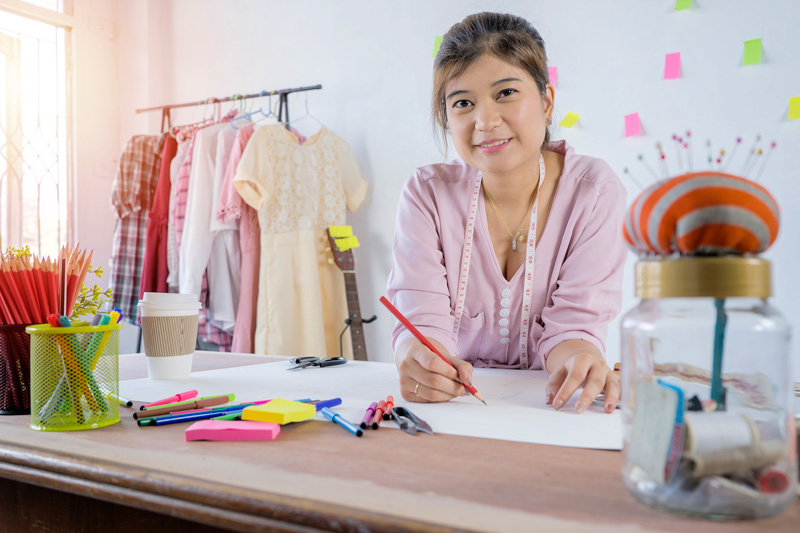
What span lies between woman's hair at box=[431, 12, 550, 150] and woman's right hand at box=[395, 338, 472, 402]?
0.61m

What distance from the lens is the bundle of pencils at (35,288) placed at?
80 centimetres

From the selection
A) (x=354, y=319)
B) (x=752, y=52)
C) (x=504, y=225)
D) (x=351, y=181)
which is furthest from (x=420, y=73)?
(x=504, y=225)

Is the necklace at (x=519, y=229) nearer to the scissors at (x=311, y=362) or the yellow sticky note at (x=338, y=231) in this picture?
the scissors at (x=311, y=362)

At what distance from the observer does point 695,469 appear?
0.42 metres

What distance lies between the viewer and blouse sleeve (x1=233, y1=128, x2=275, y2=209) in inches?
98.2

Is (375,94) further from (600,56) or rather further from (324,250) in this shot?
(600,56)

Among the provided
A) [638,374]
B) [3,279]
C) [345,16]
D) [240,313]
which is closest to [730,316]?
[638,374]

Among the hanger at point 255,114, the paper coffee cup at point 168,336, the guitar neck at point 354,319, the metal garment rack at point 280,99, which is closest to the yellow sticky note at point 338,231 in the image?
the guitar neck at point 354,319

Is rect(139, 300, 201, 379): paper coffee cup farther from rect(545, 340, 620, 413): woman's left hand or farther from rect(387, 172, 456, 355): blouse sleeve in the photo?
rect(545, 340, 620, 413): woman's left hand

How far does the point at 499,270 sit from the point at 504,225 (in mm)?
117

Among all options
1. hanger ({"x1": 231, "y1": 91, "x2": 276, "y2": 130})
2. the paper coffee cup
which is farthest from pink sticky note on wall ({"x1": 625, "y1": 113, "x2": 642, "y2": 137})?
the paper coffee cup

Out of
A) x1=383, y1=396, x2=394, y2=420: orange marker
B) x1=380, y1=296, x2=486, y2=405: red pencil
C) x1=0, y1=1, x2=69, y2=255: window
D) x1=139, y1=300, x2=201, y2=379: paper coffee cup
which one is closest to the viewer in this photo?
x1=383, y1=396, x2=394, y2=420: orange marker

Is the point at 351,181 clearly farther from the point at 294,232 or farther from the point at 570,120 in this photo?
the point at 570,120

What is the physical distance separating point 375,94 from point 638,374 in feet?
8.18
